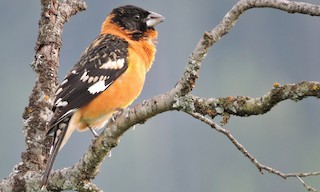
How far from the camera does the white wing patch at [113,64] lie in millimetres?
9227

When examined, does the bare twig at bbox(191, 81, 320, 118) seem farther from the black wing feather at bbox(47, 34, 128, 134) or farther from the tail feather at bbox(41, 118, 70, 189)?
the black wing feather at bbox(47, 34, 128, 134)

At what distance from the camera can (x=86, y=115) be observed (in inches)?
356

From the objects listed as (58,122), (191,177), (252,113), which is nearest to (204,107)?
(252,113)

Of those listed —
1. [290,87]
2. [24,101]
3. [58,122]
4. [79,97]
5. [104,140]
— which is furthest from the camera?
[24,101]

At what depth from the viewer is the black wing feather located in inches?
340

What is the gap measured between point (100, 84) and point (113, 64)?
0.29 meters

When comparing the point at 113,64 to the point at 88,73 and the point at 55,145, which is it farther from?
the point at 55,145

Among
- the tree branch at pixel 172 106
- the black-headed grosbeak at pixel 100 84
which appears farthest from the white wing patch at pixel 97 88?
the tree branch at pixel 172 106

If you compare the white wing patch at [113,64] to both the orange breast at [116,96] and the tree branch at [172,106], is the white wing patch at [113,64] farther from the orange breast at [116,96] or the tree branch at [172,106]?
the tree branch at [172,106]

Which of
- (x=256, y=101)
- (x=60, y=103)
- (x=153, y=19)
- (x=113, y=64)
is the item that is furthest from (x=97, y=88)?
(x=256, y=101)

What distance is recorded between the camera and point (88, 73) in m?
9.17

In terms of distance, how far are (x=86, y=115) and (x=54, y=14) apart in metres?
1.11

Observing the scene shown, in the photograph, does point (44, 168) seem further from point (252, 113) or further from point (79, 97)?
point (252, 113)

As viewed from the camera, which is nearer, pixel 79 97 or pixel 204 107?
pixel 204 107
